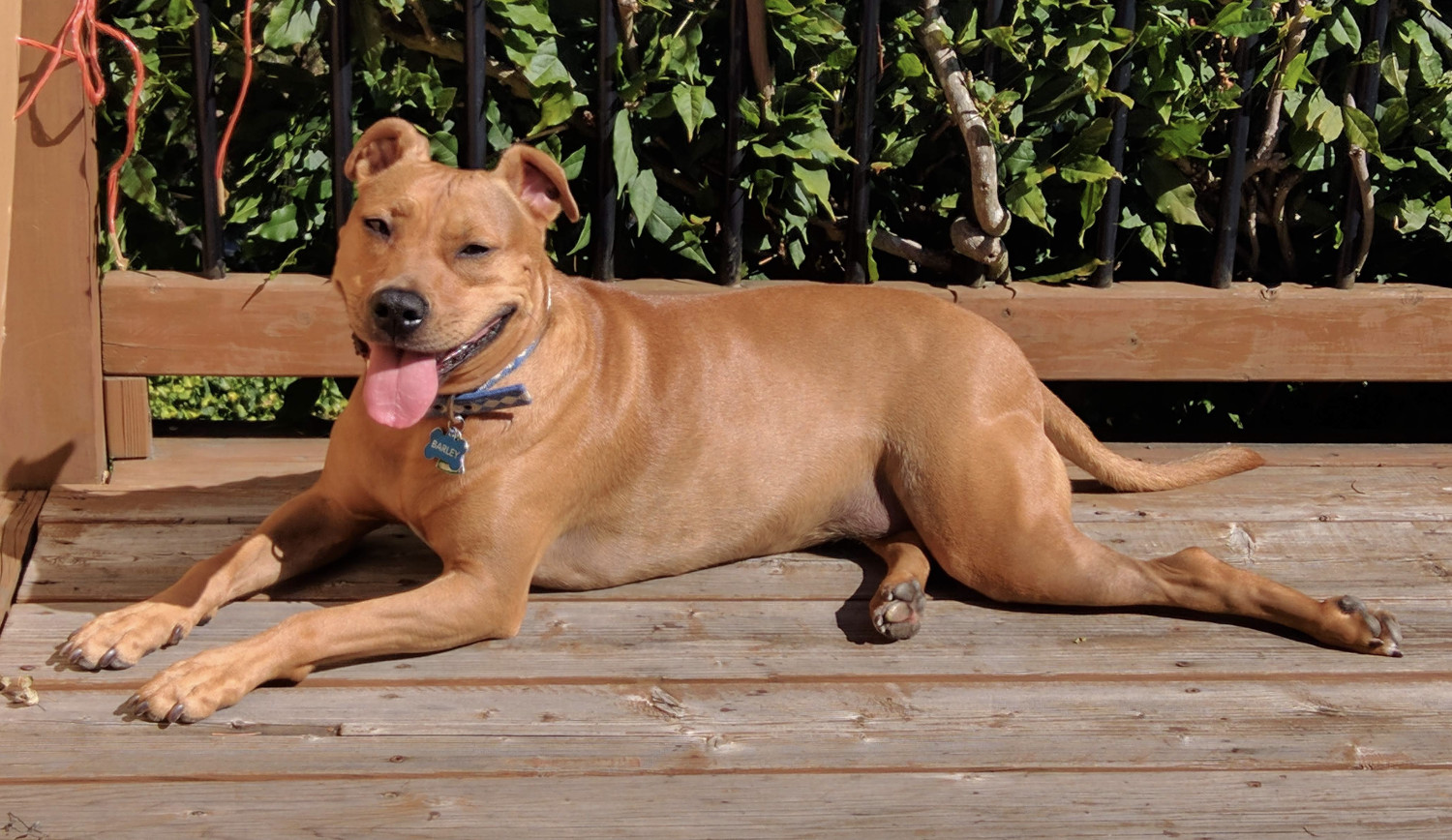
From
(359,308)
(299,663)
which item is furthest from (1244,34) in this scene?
(299,663)

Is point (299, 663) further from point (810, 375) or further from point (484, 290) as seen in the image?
point (810, 375)

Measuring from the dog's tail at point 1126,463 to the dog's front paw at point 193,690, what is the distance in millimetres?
2324

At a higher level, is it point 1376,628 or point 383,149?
point 383,149

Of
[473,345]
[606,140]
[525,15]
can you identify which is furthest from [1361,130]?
[473,345]

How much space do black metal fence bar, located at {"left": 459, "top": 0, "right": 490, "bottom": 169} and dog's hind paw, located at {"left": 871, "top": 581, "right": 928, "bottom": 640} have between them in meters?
1.81

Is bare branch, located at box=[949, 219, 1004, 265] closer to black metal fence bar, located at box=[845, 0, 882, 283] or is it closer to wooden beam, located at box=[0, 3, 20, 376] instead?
black metal fence bar, located at box=[845, 0, 882, 283]

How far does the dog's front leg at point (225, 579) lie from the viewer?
322 centimetres

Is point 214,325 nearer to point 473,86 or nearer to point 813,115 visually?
point 473,86

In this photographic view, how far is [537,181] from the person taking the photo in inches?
141

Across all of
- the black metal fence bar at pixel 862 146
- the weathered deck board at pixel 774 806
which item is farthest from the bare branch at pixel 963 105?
the weathered deck board at pixel 774 806

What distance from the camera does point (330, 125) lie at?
4426 millimetres

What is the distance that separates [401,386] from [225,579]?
72 cm

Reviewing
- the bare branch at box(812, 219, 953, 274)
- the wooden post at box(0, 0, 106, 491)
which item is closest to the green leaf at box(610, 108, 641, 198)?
the bare branch at box(812, 219, 953, 274)

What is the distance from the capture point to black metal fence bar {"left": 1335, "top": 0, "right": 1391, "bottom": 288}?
4.48 metres
